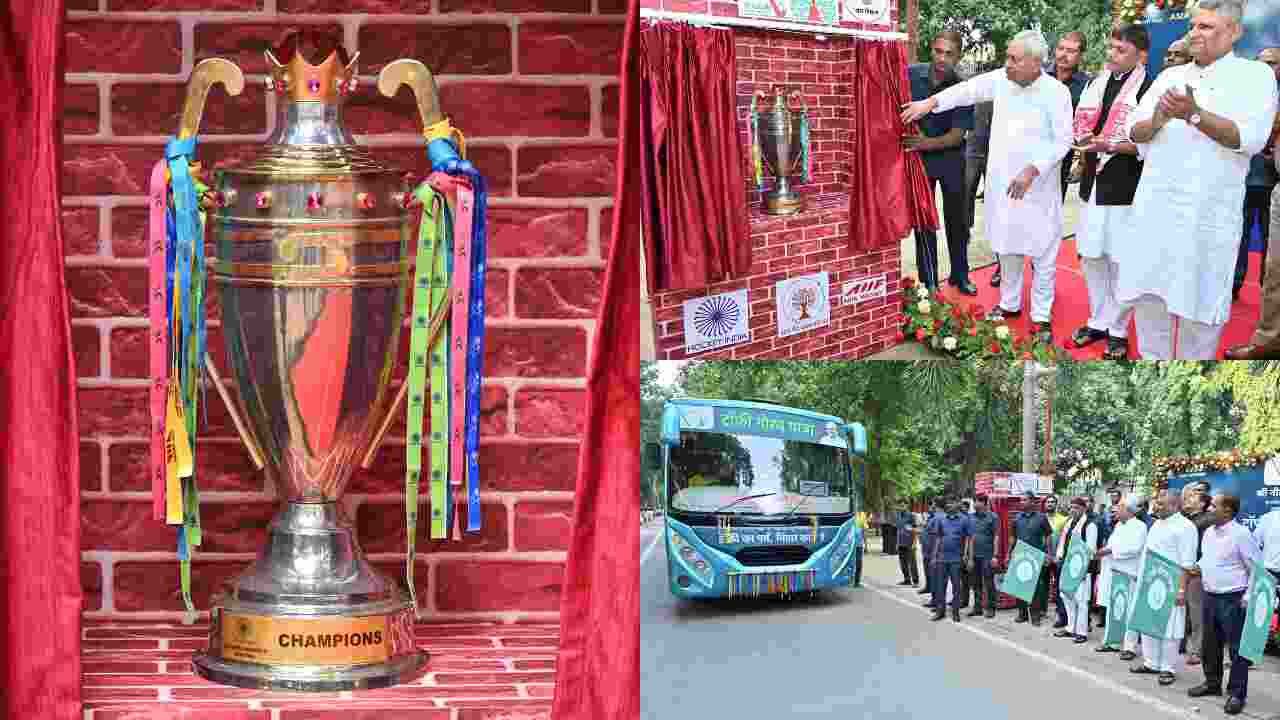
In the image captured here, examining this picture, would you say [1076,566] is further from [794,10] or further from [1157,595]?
[794,10]

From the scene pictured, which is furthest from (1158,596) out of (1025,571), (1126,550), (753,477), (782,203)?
(782,203)

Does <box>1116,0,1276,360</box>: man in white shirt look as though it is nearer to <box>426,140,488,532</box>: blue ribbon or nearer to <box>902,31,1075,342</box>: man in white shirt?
<box>902,31,1075,342</box>: man in white shirt

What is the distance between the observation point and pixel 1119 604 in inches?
120

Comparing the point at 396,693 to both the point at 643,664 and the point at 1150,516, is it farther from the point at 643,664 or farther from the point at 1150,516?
the point at 1150,516

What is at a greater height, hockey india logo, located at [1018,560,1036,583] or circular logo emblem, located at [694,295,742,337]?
circular logo emblem, located at [694,295,742,337]

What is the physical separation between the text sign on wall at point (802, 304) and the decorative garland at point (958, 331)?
19cm

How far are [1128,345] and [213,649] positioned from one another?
1.90 metres

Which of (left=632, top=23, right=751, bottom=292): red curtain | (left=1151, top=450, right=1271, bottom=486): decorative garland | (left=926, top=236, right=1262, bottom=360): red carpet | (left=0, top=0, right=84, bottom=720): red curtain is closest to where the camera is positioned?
(left=0, top=0, right=84, bottom=720): red curtain

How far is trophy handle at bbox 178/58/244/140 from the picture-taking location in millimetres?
2336

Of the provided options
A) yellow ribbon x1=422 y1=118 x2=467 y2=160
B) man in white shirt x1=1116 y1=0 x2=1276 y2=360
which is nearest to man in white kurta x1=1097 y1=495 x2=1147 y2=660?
man in white shirt x1=1116 y1=0 x2=1276 y2=360

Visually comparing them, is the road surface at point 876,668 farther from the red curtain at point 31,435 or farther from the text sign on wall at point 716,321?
the red curtain at point 31,435

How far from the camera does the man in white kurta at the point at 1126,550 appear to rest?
3.04 metres

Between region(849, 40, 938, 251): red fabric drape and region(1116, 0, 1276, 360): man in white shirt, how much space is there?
0.44m

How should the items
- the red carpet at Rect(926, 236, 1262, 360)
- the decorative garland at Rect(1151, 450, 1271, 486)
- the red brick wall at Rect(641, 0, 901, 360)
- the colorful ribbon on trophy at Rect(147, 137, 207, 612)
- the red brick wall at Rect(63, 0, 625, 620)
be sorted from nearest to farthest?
the colorful ribbon on trophy at Rect(147, 137, 207, 612)
the red brick wall at Rect(63, 0, 625, 620)
the red brick wall at Rect(641, 0, 901, 360)
the decorative garland at Rect(1151, 450, 1271, 486)
the red carpet at Rect(926, 236, 1262, 360)
